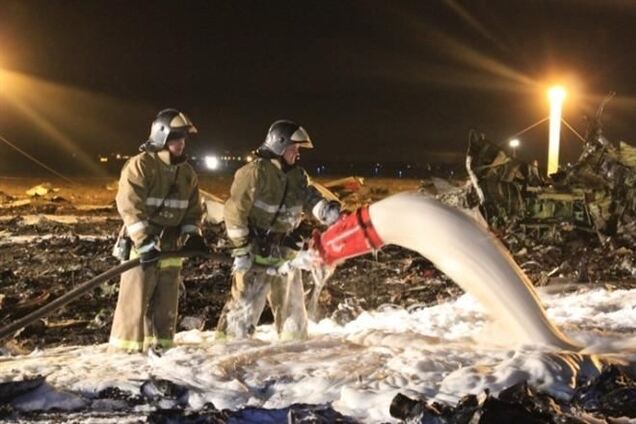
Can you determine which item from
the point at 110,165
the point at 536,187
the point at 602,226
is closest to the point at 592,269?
the point at 602,226

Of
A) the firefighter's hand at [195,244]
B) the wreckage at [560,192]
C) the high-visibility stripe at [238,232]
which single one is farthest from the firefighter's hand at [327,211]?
the wreckage at [560,192]

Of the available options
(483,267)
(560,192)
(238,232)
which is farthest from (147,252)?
(560,192)

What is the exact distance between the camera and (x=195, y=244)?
6863 mm

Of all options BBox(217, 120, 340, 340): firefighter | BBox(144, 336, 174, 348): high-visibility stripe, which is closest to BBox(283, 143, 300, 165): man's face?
BBox(217, 120, 340, 340): firefighter

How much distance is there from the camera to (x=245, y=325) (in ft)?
22.6

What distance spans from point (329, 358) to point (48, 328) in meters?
3.96

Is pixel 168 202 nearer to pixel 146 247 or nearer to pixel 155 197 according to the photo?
pixel 155 197

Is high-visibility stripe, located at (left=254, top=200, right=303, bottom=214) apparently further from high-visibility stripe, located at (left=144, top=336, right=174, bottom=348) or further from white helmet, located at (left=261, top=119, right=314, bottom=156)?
high-visibility stripe, located at (left=144, top=336, right=174, bottom=348)

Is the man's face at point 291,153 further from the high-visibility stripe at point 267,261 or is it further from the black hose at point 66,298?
the black hose at point 66,298

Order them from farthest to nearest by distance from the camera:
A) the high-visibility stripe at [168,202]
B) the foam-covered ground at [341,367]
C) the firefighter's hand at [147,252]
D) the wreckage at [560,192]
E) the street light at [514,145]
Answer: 1. the street light at [514,145]
2. the wreckage at [560,192]
3. the high-visibility stripe at [168,202]
4. the firefighter's hand at [147,252]
5. the foam-covered ground at [341,367]

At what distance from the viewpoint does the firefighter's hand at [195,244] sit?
678cm

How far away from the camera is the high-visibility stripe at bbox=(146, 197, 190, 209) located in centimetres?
662

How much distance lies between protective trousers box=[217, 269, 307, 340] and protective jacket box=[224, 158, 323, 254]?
1.27 feet

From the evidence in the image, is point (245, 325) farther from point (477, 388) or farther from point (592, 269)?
point (592, 269)
